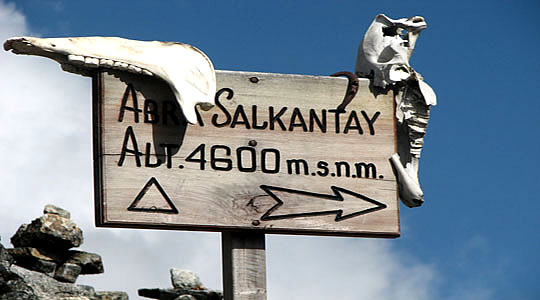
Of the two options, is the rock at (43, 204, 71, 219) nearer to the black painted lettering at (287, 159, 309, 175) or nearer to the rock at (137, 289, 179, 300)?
the rock at (137, 289, 179, 300)

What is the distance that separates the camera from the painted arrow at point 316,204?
5.49 metres

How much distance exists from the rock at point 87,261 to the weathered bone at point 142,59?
17.7ft

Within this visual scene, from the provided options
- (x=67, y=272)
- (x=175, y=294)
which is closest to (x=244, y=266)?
(x=175, y=294)

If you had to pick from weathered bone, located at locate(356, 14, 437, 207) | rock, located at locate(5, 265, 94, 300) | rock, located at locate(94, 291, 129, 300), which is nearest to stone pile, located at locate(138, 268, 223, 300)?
rock, located at locate(94, 291, 129, 300)

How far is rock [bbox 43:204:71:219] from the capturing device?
419 inches

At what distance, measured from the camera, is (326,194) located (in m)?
5.61

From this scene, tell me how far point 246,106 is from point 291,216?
0.54 m

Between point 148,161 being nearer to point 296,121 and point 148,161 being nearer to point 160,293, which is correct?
point 296,121

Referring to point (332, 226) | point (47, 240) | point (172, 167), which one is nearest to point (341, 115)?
point (332, 226)

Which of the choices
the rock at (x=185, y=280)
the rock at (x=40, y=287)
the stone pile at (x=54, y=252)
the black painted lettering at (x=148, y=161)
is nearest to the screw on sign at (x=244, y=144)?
the black painted lettering at (x=148, y=161)

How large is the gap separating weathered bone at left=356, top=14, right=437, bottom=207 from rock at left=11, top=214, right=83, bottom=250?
514cm

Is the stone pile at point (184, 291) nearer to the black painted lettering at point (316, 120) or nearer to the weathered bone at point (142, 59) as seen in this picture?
the black painted lettering at point (316, 120)

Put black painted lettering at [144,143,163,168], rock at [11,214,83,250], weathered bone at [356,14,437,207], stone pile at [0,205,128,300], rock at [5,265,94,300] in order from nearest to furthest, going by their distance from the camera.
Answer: black painted lettering at [144,143,163,168], weathered bone at [356,14,437,207], rock at [5,265,94,300], stone pile at [0,205,128,300], rock at [11,214,83,250]

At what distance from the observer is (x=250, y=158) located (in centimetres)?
548
